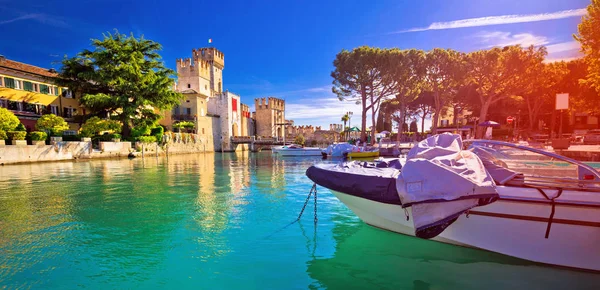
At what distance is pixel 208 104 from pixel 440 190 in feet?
182

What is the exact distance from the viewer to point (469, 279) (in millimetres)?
4031

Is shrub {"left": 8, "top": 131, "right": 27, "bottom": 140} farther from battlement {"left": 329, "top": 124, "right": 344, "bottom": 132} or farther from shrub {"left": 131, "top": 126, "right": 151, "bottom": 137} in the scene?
battlement {"left": 329, "top": 124, "right": 344, "bottom": 132}

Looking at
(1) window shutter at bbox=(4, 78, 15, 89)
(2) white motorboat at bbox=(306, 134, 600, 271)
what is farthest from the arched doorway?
(2) white motorboat at bbox=(306, 134, 600, 271)

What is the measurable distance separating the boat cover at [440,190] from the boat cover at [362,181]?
27 cm

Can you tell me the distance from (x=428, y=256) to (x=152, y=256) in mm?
4752

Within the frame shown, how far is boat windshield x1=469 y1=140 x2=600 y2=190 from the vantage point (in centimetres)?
412

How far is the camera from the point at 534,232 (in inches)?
157

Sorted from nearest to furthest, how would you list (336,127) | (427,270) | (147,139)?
(427,270)
(147,139)
(336,127)

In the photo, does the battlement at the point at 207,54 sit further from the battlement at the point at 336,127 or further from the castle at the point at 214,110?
the battlement at the point at 336,127

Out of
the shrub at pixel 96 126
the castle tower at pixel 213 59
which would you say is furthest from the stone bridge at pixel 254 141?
the shrub at pixel 96 126

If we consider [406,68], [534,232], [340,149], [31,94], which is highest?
[406,68]

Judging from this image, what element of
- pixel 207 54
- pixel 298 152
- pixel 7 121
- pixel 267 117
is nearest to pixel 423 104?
pixel 298 152

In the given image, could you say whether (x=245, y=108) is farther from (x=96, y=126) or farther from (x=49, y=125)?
(x=49, y=125)

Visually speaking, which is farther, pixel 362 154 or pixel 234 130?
pixel 234 130
